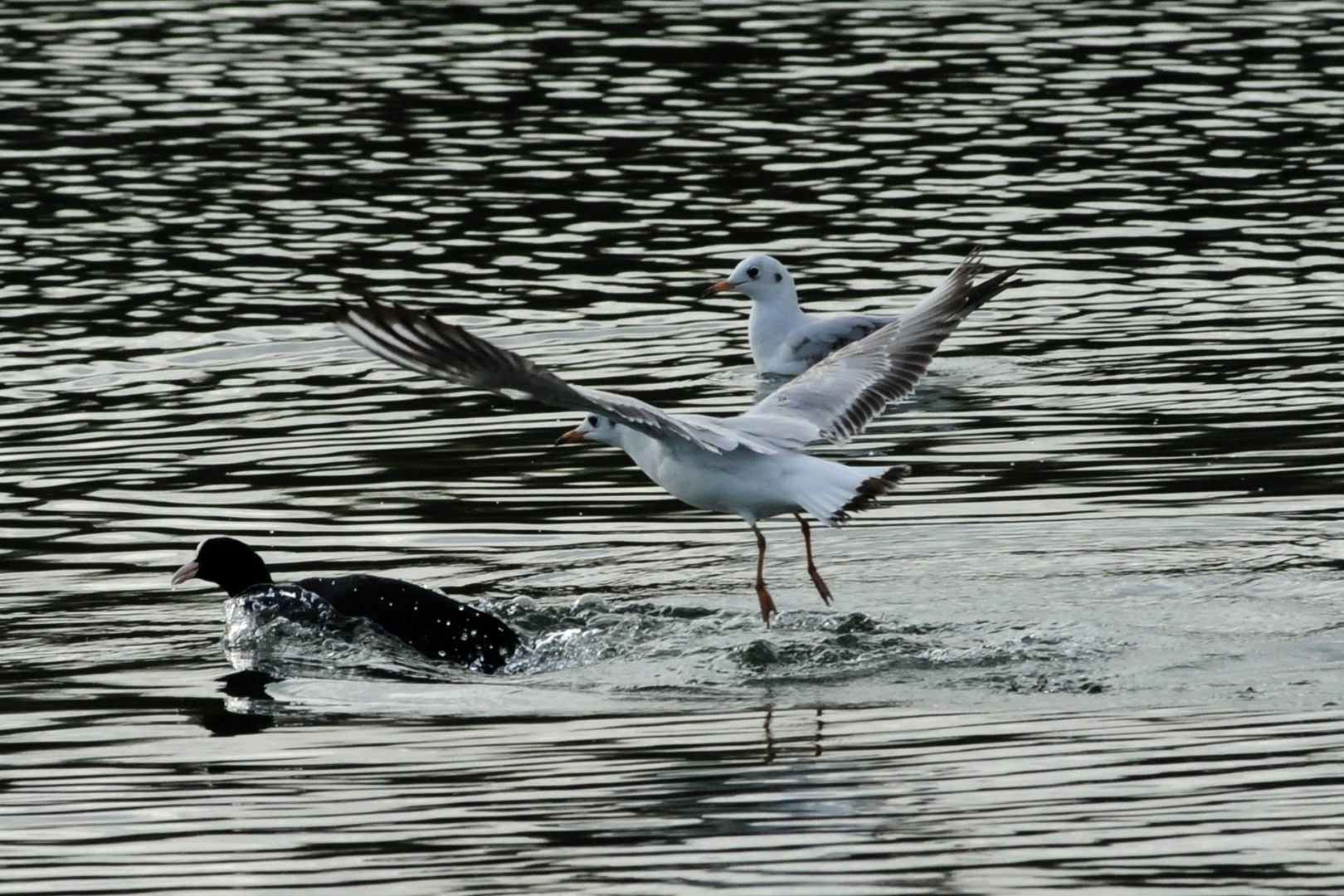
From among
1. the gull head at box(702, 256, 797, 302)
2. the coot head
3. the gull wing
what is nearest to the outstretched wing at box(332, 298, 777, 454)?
the coot head

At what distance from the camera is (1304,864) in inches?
247

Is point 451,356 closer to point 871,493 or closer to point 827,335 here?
point 871,493

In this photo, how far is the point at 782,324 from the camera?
14.8 metres

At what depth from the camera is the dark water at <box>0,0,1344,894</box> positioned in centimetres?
698

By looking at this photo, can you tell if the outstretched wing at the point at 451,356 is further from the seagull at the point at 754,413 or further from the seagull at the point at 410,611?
the seagull at the point at 410,611

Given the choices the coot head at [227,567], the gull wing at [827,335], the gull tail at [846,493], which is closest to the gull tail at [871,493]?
the gull tail at [846,493]

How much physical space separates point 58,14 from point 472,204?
399 inches

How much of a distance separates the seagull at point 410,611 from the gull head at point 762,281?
18.3ft

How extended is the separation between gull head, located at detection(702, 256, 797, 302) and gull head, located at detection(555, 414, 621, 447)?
14.8ft

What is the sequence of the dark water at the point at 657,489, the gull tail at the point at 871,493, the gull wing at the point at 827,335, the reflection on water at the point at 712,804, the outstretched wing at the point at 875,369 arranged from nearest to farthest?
the reflection on water at the point at 712,804
the dark water at the point at 657,489
the gull tail at the point at 871,493
the outstretched wing at the point at 875,369
the gull wing at the point at 827,335

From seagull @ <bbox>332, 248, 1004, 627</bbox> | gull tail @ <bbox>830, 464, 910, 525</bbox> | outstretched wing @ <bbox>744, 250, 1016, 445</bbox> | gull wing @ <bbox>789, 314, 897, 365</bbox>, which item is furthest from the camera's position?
gull wing @ <bbox>789, 314, 897, 365</bbox>

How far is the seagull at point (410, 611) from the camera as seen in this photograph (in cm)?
921

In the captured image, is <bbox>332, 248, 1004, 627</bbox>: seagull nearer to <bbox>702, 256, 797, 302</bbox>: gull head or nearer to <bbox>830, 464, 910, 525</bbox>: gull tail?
<bbox>830, 464, 910, 525</bbox>: gull tail

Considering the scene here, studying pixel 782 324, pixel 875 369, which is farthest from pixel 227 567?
pixel 782 324
